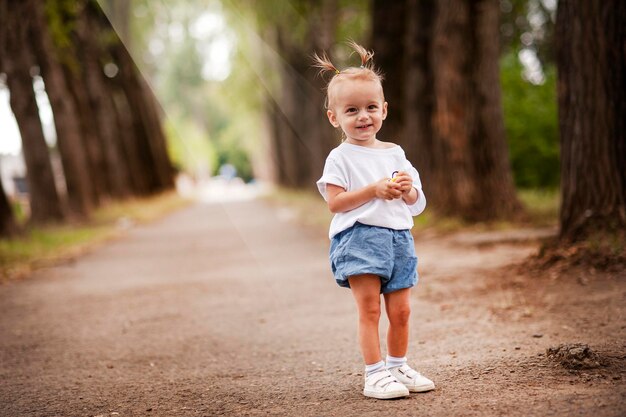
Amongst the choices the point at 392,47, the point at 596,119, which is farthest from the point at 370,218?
the point at 392,47

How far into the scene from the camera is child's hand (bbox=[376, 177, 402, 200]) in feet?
12.1

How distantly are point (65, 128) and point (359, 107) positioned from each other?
15.6m

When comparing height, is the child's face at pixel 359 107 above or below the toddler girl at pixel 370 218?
above

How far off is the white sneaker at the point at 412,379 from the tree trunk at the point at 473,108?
8.54m

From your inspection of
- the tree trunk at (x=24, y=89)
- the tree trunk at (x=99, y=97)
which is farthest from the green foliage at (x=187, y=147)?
the tree trunk at (x=24, y=89)

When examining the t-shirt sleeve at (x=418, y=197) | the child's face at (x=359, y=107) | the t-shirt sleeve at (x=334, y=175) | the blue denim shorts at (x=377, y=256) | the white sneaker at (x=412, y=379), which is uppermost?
the child's face at (x=359, y=107)

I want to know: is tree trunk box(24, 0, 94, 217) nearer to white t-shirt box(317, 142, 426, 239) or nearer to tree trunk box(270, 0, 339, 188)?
tree trunk box(270, 0, 339, 188)

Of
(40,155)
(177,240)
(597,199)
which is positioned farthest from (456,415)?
(40,155)

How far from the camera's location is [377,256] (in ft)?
12.3

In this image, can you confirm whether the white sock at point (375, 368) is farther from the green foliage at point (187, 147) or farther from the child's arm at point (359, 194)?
the green foliage at point (187, 147)

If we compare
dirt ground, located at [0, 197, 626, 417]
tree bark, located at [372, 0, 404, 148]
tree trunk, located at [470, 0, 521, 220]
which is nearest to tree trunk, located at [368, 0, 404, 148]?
tree bark, located at [372, 0, 404, 148]

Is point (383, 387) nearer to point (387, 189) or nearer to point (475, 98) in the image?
point (387, 189)

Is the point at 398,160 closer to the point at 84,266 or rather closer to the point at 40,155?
the point at 84,266

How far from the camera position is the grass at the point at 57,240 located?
10.7 meters
